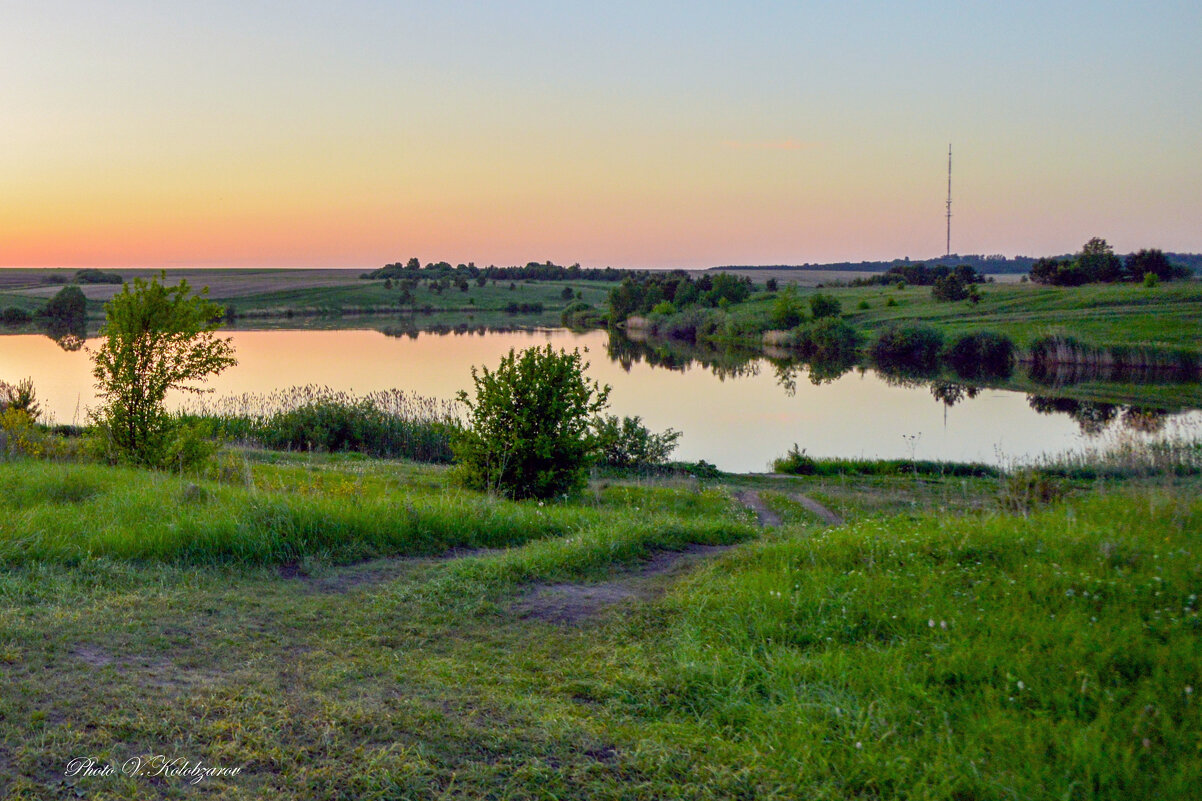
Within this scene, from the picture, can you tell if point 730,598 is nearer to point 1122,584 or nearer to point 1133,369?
point 1122,584

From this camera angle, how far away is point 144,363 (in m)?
13.5

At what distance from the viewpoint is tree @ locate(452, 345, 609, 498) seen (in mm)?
12969

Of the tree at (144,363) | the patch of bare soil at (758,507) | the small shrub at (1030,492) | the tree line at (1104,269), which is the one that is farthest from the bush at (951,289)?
the tree at (144,363)

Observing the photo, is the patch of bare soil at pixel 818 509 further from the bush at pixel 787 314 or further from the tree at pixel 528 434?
the bush at pixel 787 314

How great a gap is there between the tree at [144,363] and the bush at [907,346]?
47.1 m

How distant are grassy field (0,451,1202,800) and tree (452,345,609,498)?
421cm

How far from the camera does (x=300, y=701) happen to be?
446cm

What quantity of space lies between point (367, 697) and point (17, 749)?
1.52 meters

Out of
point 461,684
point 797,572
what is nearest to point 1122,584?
point 797,572

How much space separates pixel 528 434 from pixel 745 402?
26627 mm

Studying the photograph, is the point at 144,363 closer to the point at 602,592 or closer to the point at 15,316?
the point at 602,592

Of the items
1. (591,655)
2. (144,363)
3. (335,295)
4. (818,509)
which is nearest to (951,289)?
(818,509)

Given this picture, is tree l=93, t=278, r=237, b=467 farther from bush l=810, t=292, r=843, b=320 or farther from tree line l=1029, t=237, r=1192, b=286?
tree line l=1029, t=237, r=1192, b=286

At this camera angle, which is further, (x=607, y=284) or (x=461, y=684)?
(x=607, y=284)
